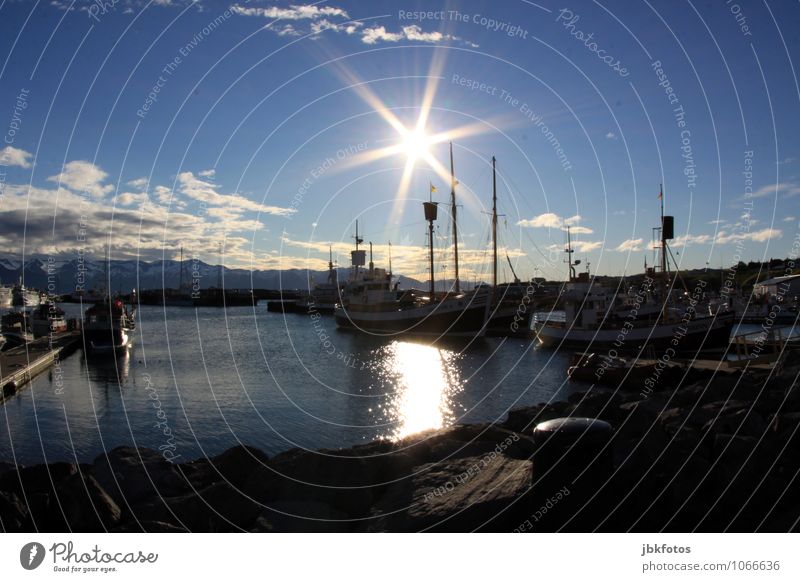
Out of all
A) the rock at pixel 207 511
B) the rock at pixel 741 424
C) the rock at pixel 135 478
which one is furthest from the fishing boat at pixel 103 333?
the rock at pixel 741 424

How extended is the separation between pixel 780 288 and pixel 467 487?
6326 cm

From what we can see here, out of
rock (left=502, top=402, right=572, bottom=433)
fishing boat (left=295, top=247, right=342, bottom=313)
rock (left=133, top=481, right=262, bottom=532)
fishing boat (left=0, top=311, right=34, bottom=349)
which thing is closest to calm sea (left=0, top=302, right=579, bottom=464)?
rock (left=502, top=402, right=572, bottom=433)

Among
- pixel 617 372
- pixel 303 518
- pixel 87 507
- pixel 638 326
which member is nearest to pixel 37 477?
pixel 87 507

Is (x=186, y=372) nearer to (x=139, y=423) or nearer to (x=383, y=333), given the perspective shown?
(x=139, y=423)

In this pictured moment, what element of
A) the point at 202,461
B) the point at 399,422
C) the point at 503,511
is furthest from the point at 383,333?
the point at 503,511

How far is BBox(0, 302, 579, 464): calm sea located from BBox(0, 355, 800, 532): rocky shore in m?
5.54

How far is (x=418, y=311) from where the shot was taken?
5653cm

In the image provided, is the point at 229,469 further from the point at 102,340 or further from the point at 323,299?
the point at 323,299

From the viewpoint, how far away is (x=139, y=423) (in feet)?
61.8

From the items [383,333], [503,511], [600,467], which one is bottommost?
[383,333]

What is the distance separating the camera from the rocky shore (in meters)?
5.42

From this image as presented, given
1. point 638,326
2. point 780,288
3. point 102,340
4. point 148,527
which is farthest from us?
point 780,288
